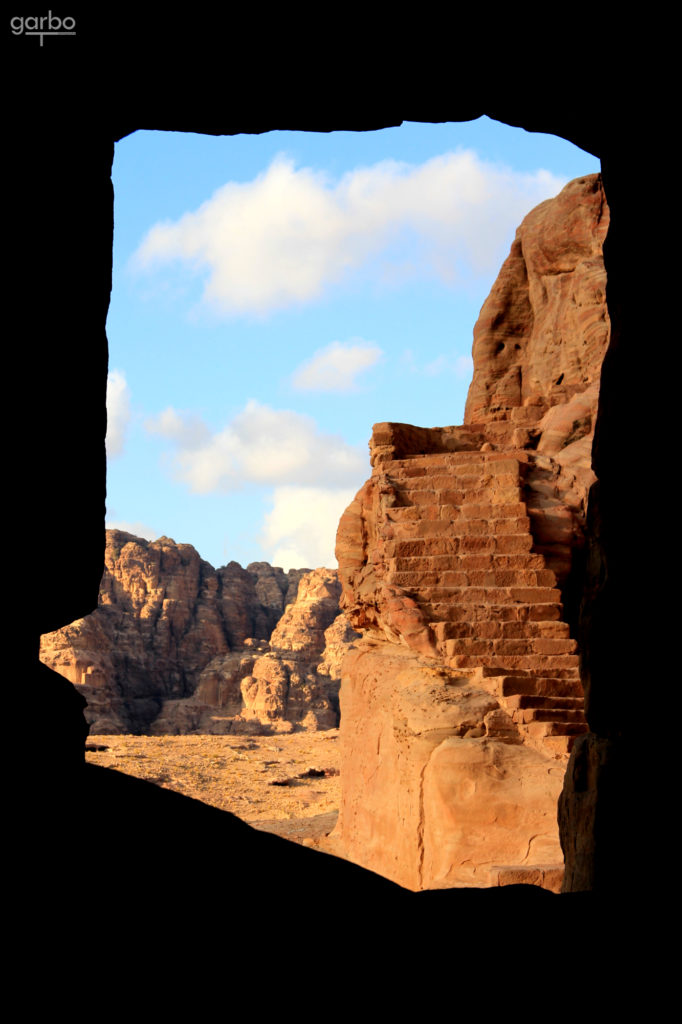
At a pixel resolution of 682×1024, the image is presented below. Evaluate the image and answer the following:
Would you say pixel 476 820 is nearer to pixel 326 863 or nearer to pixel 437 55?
pixel 326 863

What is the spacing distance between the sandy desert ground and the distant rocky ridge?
783 centimetres

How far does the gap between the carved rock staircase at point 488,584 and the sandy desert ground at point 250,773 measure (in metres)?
4.29

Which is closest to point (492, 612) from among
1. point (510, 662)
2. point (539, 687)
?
point (510, 662)

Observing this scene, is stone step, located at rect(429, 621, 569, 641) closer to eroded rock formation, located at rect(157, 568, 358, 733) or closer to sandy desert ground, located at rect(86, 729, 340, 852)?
sandy desert ground, located at rect(86, 729, 340, 852)

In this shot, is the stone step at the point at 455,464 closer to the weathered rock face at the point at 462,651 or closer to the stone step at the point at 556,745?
the weathered rock face at the point at 462,651

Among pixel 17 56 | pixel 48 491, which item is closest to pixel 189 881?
pixel 48 491

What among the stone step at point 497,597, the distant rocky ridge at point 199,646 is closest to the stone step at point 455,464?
the stone step at point 497,597

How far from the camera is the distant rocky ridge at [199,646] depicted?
137ft

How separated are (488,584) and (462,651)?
1.06m

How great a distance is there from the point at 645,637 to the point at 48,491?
1.75m

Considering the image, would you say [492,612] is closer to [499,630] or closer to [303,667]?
[499,630]

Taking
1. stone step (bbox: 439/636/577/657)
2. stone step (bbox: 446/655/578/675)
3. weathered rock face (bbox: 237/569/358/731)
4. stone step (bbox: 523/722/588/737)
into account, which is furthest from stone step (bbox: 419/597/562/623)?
weathered rock face (bbox: 237/569/358/731)

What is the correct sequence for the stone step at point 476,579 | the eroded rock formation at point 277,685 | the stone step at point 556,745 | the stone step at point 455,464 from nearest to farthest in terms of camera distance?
the stone step at point 556,745 → the stone step at point 476,579 → the stone step at point 455,464 → the eroded rock formation at point 277,685

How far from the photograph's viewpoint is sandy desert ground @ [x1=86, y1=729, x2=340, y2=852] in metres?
17.8
